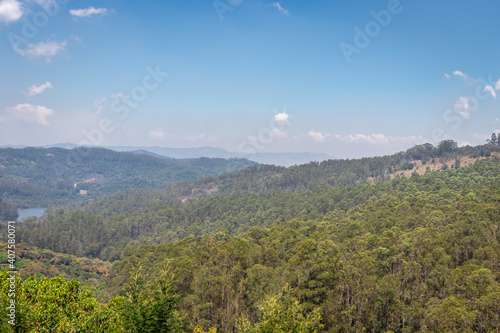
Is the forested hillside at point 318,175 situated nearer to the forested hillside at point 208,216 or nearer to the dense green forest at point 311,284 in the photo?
the forested hillside at point 208,216

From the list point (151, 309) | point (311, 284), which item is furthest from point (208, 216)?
point (151, 309)

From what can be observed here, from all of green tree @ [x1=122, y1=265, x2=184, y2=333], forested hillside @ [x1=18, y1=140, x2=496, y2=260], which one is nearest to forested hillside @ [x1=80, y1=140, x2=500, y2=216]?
forested hillside @ [x1=18, y1=140, x2=496, y2=260]

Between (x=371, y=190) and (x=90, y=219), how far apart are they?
4706 inches

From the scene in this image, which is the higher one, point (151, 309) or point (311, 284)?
point (151, 309)

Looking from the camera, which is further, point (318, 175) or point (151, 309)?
point (318, 175)

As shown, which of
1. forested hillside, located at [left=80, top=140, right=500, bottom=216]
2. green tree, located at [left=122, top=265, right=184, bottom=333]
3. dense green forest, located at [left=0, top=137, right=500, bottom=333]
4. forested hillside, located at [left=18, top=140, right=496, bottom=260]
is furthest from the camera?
forested hillside, located at [left=80, top=140, right=500, bottom=216]

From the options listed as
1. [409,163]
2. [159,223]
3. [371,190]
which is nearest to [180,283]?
[371,190]

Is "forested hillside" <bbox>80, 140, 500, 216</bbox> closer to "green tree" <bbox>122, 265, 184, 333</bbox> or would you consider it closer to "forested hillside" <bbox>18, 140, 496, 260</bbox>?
"forested hillside" <bbox>18, 140, 496, 260</bbox>

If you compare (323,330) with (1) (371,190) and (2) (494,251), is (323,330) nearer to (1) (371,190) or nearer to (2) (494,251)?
(2) (494,251)

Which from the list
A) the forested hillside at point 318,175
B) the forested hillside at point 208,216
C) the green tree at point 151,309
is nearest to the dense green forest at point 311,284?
the green tree at point 151,309

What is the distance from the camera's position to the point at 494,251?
997 inches

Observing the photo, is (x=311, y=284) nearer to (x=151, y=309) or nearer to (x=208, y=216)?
(x=151, y=309)

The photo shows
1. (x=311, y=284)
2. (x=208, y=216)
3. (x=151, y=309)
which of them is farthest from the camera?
(x=208, y=216)

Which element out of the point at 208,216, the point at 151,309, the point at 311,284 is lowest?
the point at 208,216
